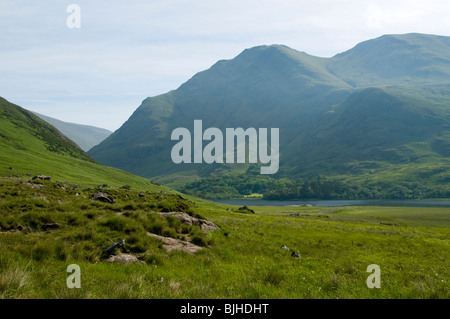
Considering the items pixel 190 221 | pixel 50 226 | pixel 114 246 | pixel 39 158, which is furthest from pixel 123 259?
pixel 39 158

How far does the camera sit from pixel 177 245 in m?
17.8

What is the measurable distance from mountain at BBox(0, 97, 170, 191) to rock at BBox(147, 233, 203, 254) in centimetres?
8171

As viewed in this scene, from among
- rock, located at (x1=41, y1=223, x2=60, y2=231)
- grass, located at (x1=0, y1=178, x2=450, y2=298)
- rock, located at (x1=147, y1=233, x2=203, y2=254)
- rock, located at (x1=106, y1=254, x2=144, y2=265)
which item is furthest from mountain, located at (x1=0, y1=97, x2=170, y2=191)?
rock, located at (x1=106, y1=254, x2=144, y2=265)

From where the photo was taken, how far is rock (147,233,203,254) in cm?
1697

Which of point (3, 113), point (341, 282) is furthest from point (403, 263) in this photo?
point (3, 113)

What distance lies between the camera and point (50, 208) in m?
20.6

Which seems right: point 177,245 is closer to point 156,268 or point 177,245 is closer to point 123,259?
point 123,259

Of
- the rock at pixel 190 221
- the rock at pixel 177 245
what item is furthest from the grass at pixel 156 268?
the rock at pixel 190 221

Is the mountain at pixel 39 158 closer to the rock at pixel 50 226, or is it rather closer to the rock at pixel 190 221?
the rock at pixel 190 221

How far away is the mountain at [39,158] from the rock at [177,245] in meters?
81.7

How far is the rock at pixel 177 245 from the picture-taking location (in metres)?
17.0

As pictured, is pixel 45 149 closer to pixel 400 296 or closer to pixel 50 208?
pixel 50 208

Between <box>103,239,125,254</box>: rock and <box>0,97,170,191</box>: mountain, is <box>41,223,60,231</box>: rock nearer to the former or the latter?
<box>103,239,125,254</box>: rock

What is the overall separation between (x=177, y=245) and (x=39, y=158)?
122 meters
